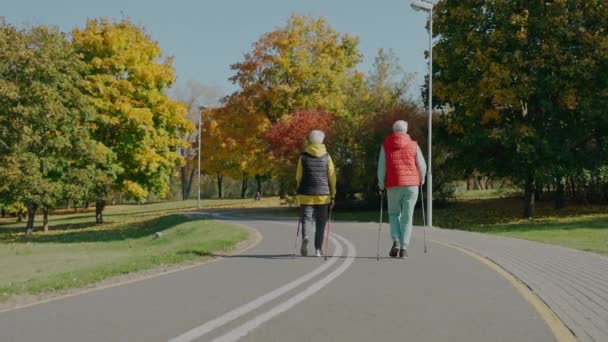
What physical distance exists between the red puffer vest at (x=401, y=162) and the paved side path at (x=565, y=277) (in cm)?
197

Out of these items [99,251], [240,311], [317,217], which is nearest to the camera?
[240,311]

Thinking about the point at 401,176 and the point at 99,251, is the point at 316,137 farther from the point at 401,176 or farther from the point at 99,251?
the point at 99,251

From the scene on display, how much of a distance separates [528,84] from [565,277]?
19.0 meters

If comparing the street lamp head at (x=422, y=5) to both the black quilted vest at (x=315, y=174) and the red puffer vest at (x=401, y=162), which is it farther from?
the black quilted vest at (x=315, y=174)

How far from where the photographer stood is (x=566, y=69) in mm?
25016

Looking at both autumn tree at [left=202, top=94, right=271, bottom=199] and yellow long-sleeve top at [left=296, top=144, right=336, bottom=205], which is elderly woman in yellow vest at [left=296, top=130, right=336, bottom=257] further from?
autumn tree at [left=202, top=94, right=271, bottom=199]

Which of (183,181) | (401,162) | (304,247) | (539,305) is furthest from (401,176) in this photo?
(183,181)

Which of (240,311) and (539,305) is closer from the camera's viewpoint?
(240,311)

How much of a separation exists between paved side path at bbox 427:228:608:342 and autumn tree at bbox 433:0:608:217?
41.9ft

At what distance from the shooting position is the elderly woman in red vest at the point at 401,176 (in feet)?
34.1

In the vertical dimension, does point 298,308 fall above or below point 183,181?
below

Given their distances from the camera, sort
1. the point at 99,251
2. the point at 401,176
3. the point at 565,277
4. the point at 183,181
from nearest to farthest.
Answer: the point at 565,277
the point at 401,176
the point at 99,251
the point at 183,181

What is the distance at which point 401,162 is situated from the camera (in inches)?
410

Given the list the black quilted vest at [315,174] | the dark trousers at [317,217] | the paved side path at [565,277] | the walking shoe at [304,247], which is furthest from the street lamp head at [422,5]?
the walking shoe at [304,247]
